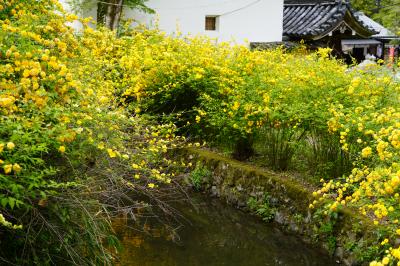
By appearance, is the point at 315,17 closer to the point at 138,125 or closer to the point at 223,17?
the point at 223,17

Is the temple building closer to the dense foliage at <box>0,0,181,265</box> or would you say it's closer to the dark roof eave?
the dark roof eave

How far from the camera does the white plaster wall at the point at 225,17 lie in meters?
16.1

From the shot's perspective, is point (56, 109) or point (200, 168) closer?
point (56, 109)

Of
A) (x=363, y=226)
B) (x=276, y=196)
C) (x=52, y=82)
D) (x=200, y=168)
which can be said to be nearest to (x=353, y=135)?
(x=363, y=226)

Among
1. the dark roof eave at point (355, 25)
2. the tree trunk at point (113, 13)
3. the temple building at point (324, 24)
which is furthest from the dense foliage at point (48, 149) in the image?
the dark roof eave at point (355, 25)

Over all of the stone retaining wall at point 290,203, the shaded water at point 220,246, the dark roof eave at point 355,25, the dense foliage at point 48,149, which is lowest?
the shaded water at point 220,246

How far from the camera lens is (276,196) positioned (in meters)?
7.07

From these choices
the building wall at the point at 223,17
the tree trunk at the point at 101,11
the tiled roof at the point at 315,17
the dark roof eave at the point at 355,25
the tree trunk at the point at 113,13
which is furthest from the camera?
the building wall at the point at 223,17

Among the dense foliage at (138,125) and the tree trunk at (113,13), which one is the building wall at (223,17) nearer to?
the tree trunk at (113,13)

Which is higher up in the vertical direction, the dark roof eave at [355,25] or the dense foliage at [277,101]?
the dark roof eave at [355,25]

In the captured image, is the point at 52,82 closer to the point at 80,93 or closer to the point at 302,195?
the point at 80,93

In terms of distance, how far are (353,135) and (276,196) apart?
1.58 meters

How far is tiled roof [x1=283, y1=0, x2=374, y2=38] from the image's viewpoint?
15438mm

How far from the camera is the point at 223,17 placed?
1736 centimetres
